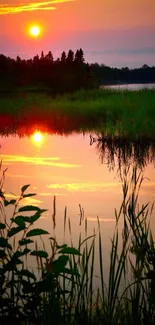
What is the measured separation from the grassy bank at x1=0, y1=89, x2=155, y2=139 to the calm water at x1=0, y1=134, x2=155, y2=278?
71 centimetres

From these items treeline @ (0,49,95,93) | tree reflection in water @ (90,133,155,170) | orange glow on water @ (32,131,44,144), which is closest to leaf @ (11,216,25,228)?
tree reflection in water @ (90,133,155,170)

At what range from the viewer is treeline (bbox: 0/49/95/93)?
49772mm

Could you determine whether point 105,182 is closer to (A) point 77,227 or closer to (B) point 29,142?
(A) point 77,227

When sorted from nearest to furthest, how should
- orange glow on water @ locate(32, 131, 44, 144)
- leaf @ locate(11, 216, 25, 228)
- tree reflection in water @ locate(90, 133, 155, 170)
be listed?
leaf @ locate(11, 216, 25, 228) → tree reflection in water @ locate(90, 133, 155, 170) → orange glow on water @ locate(32, 131, 44, 144)

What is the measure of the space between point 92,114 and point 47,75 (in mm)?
32940

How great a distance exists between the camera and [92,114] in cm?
1995

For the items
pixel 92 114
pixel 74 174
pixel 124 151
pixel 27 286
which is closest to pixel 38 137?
pixel 124 151

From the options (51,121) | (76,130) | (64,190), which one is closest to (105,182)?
(64,190)

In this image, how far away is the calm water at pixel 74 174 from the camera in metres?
6.29

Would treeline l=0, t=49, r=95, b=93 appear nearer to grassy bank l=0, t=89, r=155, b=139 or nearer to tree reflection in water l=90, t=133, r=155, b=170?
grassy bank l=0, t=89, r=155, b=139

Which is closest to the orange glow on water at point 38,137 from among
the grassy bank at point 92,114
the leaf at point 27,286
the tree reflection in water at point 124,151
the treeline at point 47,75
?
the grassy bank at point 92,114

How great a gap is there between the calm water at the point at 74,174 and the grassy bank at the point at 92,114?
0.71 metres

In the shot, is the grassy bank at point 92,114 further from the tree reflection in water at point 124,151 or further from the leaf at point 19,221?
the leaf at point 19,221

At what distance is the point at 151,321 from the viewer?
3.04 meters
